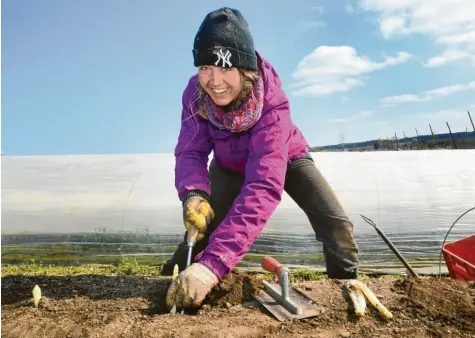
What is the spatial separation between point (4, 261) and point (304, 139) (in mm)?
3579

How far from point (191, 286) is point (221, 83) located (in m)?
0.96

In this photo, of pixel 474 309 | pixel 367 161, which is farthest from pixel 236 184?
pixel 367 161

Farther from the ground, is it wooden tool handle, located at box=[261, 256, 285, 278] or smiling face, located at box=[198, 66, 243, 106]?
smiling face, located at box=[198, 66, 243, 106]

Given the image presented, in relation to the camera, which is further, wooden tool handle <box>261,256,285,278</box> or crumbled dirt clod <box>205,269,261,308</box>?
crumbled dirt clod <box>205,269,261,308</box>

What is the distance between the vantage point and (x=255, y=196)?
2410 millimetres

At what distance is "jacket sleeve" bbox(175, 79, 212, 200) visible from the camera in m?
2.72

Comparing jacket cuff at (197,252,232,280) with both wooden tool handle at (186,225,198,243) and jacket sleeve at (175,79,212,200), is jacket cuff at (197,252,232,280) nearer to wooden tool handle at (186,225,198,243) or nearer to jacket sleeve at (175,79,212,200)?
wooden tool handle at (186,225,198,243)

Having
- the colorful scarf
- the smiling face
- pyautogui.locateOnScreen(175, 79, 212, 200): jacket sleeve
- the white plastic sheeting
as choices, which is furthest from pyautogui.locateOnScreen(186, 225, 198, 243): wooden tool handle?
the white plastic sheeting

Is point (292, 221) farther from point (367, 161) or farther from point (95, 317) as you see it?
point (95, 317)

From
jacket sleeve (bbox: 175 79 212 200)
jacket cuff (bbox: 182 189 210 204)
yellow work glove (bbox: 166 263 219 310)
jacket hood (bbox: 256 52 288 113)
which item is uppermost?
jacket hood (bbox: 256 52 288 113)

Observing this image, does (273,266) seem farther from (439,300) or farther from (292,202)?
(292,202)

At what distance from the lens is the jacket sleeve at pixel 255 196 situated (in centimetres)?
229

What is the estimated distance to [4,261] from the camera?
16.7ft

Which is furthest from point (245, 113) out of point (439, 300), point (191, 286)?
point (439, 300)
